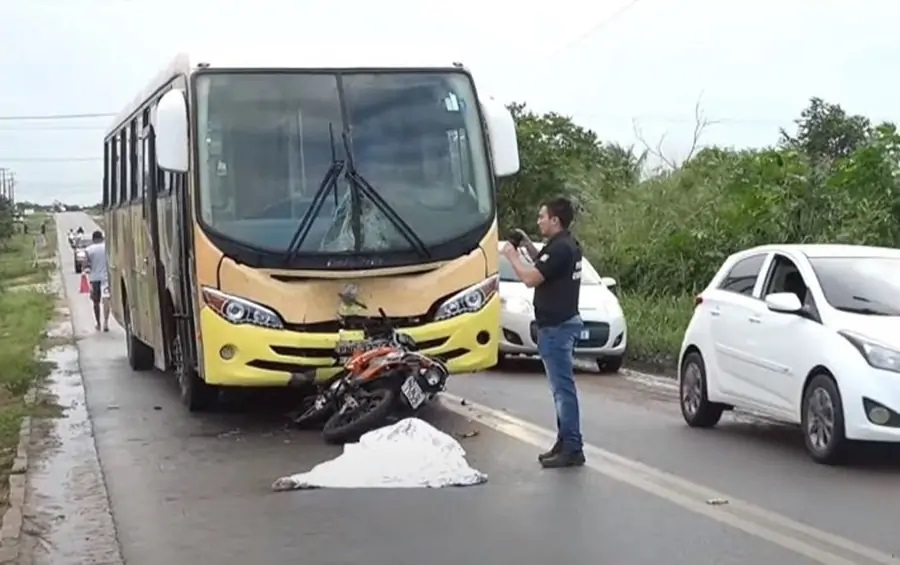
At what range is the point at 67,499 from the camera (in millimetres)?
10234

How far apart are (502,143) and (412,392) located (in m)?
2.42

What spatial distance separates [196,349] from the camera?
13.2 metres

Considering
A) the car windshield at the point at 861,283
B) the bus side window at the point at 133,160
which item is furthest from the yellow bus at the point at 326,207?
the bus side window at the point at 133,160

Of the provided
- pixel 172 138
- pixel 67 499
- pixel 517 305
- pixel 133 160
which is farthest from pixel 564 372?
pixel 133 160

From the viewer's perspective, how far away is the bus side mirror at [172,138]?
12.4m

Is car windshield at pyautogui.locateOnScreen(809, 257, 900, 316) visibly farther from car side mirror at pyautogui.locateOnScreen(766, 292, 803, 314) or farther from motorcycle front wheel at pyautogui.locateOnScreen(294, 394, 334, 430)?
motorcycle front wheel at pyautogui.locateOnScreen(294, 394, 334, 430)

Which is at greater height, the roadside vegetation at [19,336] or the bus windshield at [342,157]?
the bus windshield at [342,157]

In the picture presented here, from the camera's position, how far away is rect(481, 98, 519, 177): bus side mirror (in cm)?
1299

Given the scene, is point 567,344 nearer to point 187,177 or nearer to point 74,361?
point 187,177

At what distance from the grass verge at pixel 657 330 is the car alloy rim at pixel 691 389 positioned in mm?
5744

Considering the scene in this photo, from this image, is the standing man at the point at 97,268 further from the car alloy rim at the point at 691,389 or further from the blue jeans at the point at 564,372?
the blue jeans at the point at 564,372

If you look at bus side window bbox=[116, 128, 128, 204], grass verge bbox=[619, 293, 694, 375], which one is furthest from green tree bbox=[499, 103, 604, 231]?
bus side window bbox=[116, 128, 128, 204]

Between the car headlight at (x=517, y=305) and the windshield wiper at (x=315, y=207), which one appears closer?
the windshield wiper at (x=315, y=207)

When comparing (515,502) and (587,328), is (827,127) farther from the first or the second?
(515,502)
